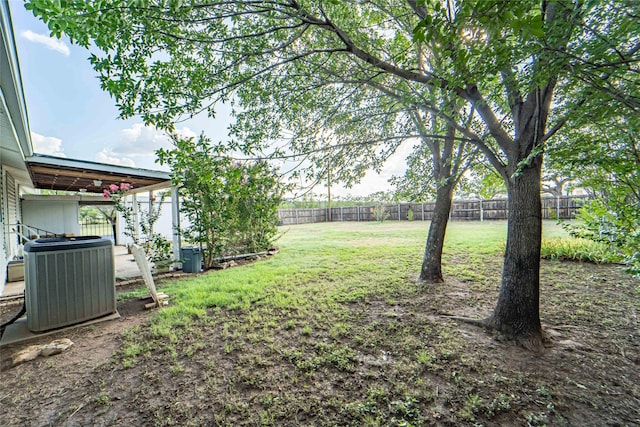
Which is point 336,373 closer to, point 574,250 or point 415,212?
point 574,250

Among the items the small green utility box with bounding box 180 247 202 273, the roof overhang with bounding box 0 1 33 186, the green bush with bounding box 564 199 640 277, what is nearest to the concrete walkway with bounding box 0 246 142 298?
the small green utility box with bounding box 180 247 202 273

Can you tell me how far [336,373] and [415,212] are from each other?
53.0 feet

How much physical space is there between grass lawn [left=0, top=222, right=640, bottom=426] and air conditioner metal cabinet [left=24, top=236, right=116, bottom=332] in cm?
64

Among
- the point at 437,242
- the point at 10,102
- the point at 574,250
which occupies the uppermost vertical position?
the point at 10,102

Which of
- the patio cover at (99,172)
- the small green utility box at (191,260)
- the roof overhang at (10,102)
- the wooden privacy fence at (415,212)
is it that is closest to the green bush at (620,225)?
the roof overhang at (10,102)

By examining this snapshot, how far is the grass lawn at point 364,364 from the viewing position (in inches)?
61.9

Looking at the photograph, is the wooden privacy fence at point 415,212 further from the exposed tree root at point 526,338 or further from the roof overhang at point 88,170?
the exposed tree root at point 526,338

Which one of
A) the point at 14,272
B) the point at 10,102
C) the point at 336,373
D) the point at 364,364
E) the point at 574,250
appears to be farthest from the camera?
the point at 574,250

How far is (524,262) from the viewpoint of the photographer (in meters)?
2.36

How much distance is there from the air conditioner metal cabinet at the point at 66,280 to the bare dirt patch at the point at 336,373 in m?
0.25

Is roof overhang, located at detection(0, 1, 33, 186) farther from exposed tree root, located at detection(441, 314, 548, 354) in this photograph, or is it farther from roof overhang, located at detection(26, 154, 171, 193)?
exposed tree root, located at detection(441, 314, 548, 354)

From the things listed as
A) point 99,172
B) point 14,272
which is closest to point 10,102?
point 99,172

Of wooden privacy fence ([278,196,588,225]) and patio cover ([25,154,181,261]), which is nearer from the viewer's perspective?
patio cover ([25,154,181,261])

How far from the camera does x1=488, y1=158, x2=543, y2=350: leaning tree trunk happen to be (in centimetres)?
231
